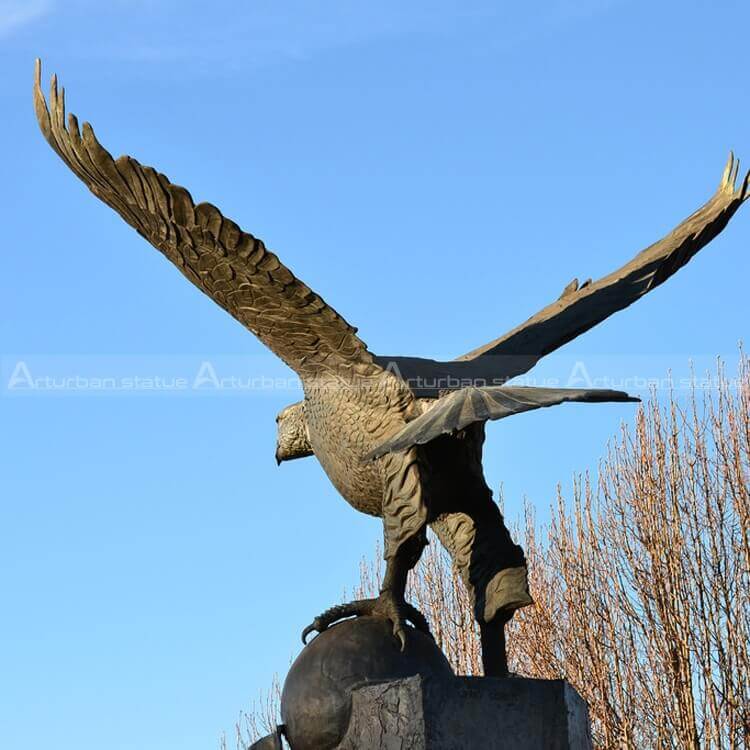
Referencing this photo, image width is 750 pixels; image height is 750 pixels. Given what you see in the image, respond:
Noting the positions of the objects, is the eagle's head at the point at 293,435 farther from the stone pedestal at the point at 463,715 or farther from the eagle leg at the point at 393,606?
the stone pedestal at the point at 463,715

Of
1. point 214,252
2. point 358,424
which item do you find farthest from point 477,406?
point 214,252

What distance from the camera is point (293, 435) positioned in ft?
20.8

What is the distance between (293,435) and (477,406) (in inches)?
58.9

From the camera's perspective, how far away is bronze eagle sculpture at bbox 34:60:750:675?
17.8 ft

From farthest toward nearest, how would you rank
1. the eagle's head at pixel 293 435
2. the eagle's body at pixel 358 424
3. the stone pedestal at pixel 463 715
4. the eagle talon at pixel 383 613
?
the eagle's head at pixel 293 435 < the eagle's body at pixel 358 424 < the eagle talon at pixel 383 613 < the stone pedestal at pixel 463 715

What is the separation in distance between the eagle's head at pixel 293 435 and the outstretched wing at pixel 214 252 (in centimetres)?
43

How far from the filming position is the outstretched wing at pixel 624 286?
664cm

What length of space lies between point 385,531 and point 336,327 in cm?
95

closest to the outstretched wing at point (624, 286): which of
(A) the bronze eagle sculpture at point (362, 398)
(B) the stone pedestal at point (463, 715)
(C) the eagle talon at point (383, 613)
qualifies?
(A) the bronze eagle sculpture at point (362, 398)

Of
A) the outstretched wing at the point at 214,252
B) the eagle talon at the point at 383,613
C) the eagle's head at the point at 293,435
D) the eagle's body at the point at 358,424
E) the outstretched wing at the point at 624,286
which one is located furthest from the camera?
the outstretched wing at the point at 624,286

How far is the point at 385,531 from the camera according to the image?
5.48 meters

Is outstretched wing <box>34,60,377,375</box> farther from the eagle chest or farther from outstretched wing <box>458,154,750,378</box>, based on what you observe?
outstretched wing <box>458,154,750,378</box>

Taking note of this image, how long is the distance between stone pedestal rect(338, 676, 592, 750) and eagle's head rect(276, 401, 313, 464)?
1.62 metres

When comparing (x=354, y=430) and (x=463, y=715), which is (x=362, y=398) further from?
(x=463, y=715)
